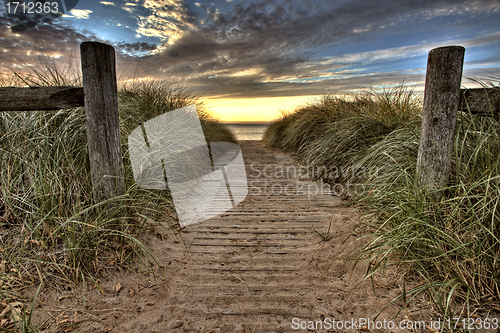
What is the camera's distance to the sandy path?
71.8 inches

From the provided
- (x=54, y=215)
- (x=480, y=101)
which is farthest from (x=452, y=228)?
(x=54, y=215)

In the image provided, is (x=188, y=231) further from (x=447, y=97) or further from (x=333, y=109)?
(x=333, y=109)

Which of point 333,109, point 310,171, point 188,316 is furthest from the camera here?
A: point 333,109

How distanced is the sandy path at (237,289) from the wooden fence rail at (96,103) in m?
0.85

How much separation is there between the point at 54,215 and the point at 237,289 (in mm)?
1671

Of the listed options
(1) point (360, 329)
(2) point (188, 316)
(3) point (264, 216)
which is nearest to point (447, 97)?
(1) point (360, 329)

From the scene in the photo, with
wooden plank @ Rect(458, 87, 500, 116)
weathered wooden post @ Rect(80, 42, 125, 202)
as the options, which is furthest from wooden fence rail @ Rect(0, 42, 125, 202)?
wooden plank @ Rect(458, 87, 500, 116)

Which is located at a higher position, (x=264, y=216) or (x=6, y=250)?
(x=6, y=250)

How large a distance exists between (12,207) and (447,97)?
3958mm

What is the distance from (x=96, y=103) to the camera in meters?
2.35

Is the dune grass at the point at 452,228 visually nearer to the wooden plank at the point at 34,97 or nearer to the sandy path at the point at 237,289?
the sandy path at the point at 237,289

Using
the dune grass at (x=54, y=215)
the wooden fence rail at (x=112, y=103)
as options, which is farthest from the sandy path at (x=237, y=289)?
the wooden fence rail at (x=112, y=103)

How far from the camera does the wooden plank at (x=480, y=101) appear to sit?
7.57 feet

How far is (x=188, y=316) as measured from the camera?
6.17 feet
